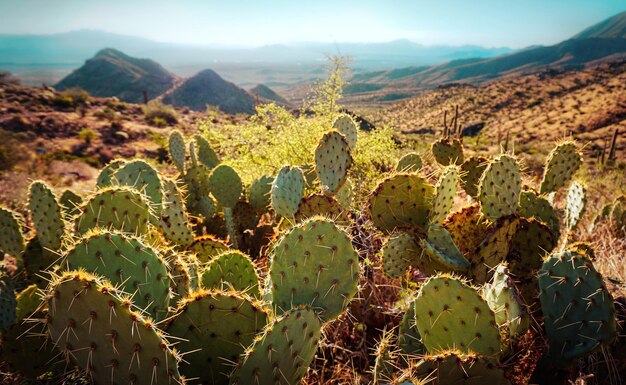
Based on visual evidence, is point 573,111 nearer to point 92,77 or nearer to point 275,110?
point 275,110

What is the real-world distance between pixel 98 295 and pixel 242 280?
1.25m

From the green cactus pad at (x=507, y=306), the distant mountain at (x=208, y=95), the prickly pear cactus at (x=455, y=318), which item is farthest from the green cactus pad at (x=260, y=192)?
the distant mountain at (x=208, y=95)

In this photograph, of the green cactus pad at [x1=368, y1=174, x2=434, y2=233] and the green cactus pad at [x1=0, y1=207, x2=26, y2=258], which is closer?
the green cactus pad at [x1=368, y1=174, x2=434, y2=233]

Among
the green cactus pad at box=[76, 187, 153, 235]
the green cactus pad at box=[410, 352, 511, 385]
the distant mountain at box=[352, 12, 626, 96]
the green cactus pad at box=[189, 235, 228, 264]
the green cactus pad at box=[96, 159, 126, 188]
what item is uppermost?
the distant mountain at box=[352, 12, 626, 96]

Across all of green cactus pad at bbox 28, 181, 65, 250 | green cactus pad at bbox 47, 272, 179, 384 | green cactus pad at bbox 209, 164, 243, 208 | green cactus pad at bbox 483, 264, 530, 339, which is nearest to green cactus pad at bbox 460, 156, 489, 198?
green cactus pad at bbox 483, 264, 530, 339

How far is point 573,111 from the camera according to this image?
33.4m

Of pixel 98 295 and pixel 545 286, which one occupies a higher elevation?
pixel 98 295

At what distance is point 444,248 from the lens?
2553mm

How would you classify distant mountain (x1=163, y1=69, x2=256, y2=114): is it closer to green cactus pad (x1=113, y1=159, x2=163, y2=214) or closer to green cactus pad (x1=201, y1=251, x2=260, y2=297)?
green cactus pad (x1=113, y1=159, x2=163, y2=214)

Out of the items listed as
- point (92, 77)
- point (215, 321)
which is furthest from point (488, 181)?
point (92, 77)

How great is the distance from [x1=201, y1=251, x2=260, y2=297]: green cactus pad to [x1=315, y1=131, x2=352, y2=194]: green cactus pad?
1.01 metres

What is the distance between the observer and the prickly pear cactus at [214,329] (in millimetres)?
1642

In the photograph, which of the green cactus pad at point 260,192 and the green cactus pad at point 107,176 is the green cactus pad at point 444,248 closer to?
the green cactus pad at point 260,192

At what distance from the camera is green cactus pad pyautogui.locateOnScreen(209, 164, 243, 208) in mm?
3816
